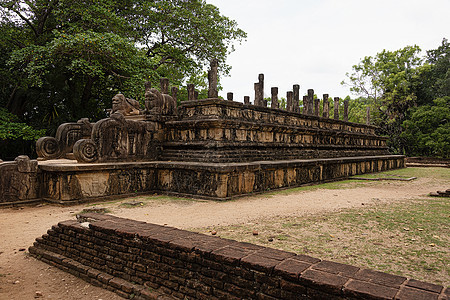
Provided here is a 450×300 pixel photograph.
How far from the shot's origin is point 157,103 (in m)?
8.25

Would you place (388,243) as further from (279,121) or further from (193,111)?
(279,121)

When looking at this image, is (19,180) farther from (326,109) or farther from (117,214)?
(326,109)

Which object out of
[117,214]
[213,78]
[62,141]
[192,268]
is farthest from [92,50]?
[192,268]

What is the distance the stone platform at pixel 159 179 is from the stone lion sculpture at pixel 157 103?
1.58 m

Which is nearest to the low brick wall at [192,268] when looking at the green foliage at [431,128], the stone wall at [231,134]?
the stone wall at [231,134]

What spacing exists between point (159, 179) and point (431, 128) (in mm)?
24057

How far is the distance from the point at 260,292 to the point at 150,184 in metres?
5.59

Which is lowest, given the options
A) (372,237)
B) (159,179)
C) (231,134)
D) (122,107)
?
(372,237)

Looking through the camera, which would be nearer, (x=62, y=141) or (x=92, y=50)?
(x=62, y=141)

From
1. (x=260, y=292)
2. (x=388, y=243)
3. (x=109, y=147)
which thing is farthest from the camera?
(x=109, y=147)

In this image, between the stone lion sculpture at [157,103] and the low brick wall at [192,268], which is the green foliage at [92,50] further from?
Result: the low brick wall at [192,268]

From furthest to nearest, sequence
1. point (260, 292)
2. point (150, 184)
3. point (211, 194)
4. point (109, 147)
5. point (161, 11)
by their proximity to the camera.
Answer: point (161, 11) < point (150, 184) < point (109, 147) < point (211, 194) < point (260, 292)

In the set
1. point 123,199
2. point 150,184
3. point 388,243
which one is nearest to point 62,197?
point 123,199

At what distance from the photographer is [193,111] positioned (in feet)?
26.9
